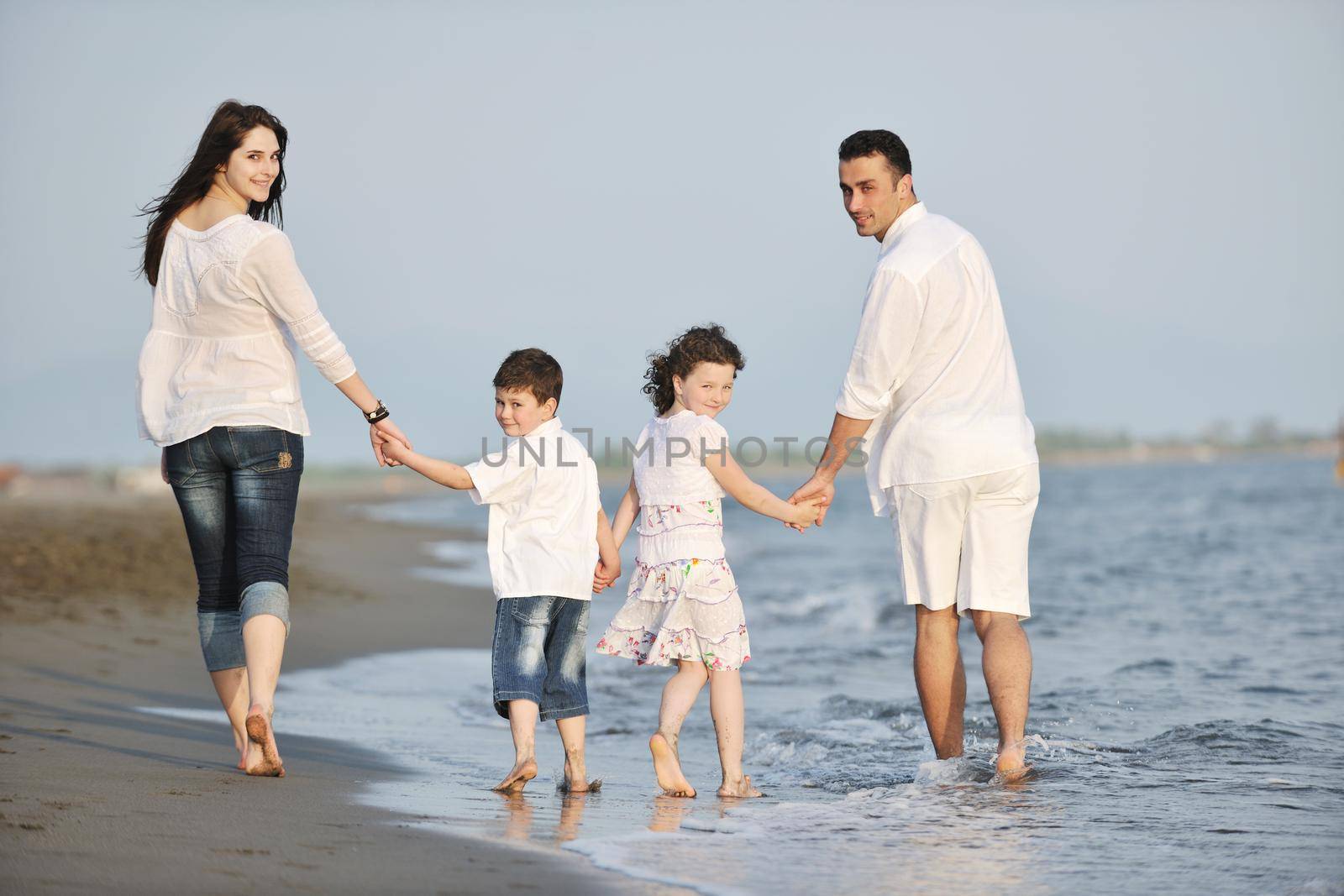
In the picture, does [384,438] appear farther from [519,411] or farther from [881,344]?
[881,344]

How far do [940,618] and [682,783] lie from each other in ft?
3.27

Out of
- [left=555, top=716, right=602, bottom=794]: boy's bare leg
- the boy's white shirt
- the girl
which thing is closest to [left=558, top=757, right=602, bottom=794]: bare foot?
[left=555, top=716, right=602, bottom=794]: boy's bare leg

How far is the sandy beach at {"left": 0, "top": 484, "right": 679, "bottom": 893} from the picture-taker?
257 cm

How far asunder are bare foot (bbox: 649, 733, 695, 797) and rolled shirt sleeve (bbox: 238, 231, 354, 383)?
145 cm

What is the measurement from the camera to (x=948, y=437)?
394 centimetres

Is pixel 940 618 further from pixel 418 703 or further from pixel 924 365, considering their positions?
pixel 418 703

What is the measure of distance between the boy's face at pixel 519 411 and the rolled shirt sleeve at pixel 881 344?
0.95m

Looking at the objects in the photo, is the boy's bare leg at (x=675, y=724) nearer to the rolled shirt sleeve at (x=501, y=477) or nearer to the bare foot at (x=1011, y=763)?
the rolled shirt sleeve at (x=501, y=477)

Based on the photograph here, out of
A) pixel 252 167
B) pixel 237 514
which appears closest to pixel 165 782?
pixel 237 514

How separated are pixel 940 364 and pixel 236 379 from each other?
6.91ft

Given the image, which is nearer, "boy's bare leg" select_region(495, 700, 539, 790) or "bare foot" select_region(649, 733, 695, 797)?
"boy's bare leg" select_region(495, 700, 539, 790)

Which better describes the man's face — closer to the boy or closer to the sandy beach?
the boy

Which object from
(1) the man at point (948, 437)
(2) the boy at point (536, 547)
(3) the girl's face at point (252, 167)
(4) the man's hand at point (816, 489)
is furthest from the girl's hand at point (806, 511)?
(3) the girl's face at point (252, 167)

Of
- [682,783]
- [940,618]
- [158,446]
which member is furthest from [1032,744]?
[158,446]
